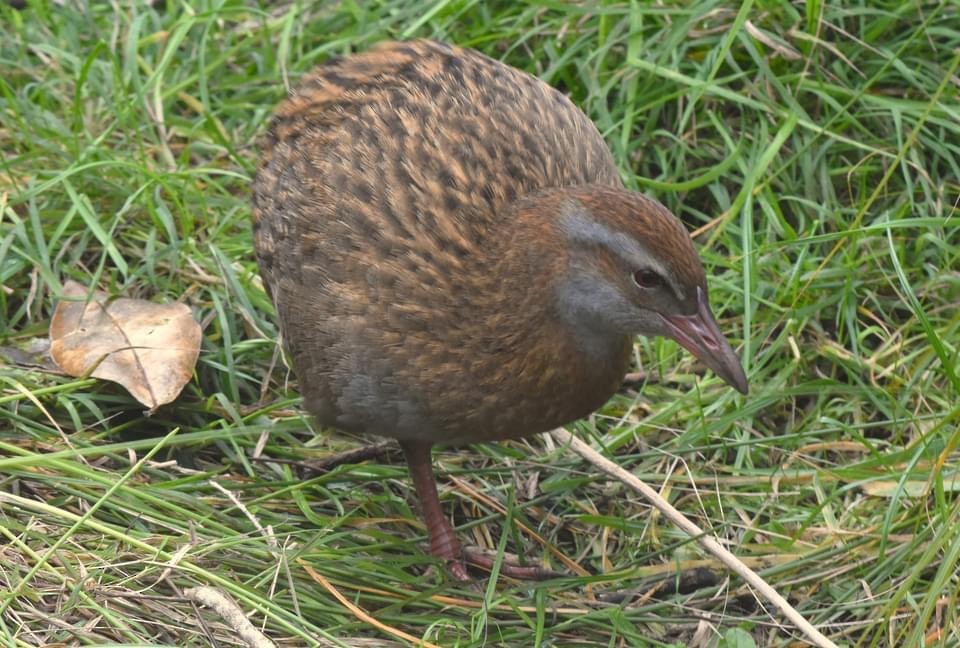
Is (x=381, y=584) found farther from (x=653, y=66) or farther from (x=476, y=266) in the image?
(x=653, y=66)

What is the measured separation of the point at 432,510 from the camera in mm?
4336

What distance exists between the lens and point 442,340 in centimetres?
394

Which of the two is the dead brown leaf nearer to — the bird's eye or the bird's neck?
the bird's neck

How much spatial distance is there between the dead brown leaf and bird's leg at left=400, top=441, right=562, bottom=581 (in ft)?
2.33

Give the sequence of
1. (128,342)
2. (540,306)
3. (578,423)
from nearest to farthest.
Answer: (540,306) < (128,342) < (578,423)

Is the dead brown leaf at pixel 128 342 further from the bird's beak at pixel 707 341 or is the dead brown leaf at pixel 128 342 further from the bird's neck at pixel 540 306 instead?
the bird's beak at pixel 707 341

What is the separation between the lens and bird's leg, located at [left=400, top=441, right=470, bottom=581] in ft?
14.1

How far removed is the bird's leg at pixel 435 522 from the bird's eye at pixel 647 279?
827mm

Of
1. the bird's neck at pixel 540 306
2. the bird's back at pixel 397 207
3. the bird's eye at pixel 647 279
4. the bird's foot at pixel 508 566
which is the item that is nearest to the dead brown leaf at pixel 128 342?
the bird's back at pixel 397 207

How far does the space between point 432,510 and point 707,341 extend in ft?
3.13

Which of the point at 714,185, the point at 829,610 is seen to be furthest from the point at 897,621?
the point at 714,185

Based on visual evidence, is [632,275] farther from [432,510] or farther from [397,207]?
[432,510]

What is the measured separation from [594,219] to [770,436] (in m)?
1.20

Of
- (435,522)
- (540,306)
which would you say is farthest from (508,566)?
(540,306)
